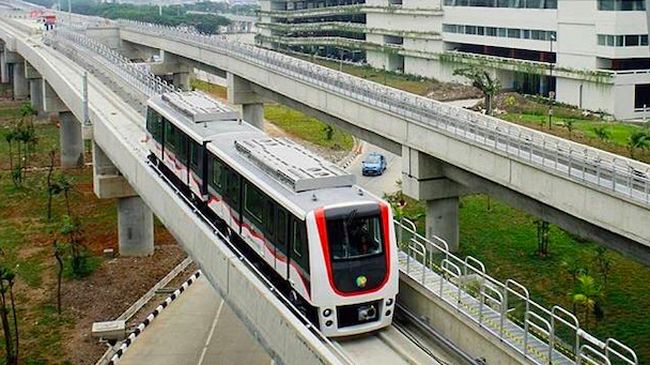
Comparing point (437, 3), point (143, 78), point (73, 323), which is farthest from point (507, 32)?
point (73, 323)

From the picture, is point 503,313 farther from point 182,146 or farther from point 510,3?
point 510,3

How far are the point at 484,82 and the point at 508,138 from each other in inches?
1758

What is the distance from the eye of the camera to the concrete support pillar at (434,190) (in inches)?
1248

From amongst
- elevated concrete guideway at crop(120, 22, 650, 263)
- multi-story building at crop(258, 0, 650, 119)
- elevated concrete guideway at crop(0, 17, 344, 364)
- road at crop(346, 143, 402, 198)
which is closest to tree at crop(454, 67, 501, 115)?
multi-story building at crop(258, 0, 650, 119)

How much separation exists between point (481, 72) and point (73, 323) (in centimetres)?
5132

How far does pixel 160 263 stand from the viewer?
33719 mm

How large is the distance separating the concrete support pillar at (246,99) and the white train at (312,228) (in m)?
33.5

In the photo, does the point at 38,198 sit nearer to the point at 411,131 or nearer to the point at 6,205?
the point at 6,205

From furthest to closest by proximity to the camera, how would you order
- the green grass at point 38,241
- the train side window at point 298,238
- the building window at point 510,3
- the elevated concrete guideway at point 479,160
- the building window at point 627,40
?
the building window at point 510,3 < the building window at point 627,40 < the green grass at point 38,241 < the elevated concrete guideway at point 479,160 < the train side window at point 298,238

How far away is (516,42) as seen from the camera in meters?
71.9

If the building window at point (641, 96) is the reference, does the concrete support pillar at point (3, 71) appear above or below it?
above

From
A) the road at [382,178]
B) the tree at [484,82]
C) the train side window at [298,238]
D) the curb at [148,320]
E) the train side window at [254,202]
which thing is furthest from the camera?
the tree at [484,82]

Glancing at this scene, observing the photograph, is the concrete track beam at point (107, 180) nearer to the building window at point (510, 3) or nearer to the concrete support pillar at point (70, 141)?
the concrete support pillar at point (70, 141)

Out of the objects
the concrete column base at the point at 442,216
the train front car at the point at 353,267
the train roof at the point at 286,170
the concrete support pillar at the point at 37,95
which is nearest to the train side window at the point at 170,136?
the train roof at the point at 286,170
